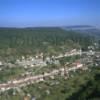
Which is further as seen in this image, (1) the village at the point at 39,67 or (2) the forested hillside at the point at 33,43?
(2) the forested hillside at the point at 33,43

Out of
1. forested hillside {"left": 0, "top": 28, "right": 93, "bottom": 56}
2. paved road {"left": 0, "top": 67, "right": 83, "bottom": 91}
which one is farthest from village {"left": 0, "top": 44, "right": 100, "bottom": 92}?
forested hillside {"left": 0, "top": 28, "right": 93, "bottom": 56}

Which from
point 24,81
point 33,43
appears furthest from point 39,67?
point 33,43

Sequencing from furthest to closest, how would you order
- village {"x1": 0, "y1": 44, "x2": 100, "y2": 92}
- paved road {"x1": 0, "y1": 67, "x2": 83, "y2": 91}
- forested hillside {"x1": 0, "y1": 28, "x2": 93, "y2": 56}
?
forested hillside {"x1": 0, "y1": 28, "x2": 93, "y2": 56} < village {"x1": 0, "y1": 44, "x2": 100, "y2": 92} < paved road {"x1": 0, "y1": 67, "x2": 83, "y2": 91}

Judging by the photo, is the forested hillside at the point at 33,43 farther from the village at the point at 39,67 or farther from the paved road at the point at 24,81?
the paved road at the point at 24,81

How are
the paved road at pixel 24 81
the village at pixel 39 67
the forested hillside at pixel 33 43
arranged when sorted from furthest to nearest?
the forested hillside at pixel 33 43, the village at pixel 39 67, the paved road at pixel 24 81

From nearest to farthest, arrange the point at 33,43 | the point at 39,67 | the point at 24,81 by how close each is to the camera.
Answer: the point at 24,81, the point at 39,67, the point at 33,43

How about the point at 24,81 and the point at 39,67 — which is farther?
the point at 39,67

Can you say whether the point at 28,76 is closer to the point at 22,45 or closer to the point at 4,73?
the point at 4,73

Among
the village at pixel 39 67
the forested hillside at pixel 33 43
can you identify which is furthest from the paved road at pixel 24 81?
the forested hillside at pixel 33 43

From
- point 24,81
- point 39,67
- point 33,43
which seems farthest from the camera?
point 33,43

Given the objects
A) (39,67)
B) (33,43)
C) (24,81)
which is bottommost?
(39,67)

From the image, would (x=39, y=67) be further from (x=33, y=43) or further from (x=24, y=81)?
(x=33, y=43)

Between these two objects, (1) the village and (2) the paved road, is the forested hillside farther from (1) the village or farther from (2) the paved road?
(2) the paved road
